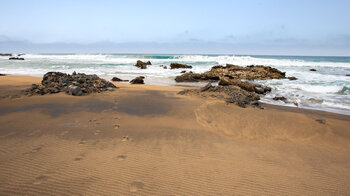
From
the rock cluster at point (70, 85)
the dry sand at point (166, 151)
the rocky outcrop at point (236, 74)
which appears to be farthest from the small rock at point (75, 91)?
the rocky outcrop at point (236, 74)

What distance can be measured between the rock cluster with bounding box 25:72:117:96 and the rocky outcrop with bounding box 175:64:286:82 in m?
7.11

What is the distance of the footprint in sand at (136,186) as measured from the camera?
2.24 meters

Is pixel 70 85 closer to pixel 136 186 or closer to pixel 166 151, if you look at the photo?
pixel 166 151

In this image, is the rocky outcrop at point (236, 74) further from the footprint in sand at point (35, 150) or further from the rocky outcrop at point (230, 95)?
the footprint in sand at point (35, 150)

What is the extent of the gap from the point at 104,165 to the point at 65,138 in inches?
50.5

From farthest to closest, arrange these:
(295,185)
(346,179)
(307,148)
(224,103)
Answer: (224,103) < (307,148) < (346,179) < (295,185)

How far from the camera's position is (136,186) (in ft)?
7.49

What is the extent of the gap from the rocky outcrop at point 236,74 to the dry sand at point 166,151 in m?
9.25

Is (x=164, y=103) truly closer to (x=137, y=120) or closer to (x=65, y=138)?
(x=137, y=120)

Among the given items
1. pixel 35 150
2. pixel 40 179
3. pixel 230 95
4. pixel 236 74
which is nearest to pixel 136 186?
pixel 40 179

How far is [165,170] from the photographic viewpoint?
2.65 meters

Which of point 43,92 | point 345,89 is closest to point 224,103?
point 43,92

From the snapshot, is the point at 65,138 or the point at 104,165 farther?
the point at 65,138

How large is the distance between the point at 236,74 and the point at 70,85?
1302 centimetres
